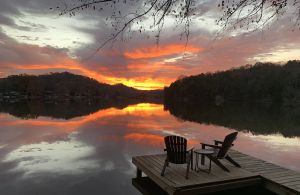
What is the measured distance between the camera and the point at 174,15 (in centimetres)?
412

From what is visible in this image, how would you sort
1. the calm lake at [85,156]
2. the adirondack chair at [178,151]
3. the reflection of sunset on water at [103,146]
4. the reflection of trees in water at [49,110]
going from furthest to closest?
the reflection of trees in water at [49,110], the reflection of sunset on water at [103,146], the calm lake at [85,156], the adirondack chair at [178,151]

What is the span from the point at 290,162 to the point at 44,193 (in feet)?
35.6

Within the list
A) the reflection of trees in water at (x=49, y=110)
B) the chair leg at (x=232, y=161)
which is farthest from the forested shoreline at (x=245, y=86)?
the chair leg at (x=232, y=161)

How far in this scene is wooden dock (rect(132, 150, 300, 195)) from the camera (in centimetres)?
786

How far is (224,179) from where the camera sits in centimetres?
830

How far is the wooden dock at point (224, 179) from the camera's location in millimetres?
7859

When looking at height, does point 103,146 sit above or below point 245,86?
below

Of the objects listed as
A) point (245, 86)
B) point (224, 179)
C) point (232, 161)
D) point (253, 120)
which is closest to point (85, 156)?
point (232, 161)

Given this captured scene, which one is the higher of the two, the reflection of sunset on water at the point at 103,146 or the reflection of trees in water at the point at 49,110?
the reflection of trees in water at the point at 49,110

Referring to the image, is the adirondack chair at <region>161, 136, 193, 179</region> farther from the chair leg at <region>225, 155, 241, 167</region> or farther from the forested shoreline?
the forested shoreline

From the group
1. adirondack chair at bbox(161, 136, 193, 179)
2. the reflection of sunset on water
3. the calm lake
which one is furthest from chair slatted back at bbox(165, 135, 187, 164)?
the reflection of sunset on water

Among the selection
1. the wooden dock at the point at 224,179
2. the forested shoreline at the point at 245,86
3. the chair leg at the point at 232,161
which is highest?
the forested shoreline at the point at 245,86

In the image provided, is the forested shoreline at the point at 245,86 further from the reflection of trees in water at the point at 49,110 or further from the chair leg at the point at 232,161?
the chair leg at the point at 232,161

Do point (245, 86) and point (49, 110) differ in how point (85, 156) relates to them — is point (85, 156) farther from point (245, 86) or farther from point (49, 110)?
point (245, 86)
